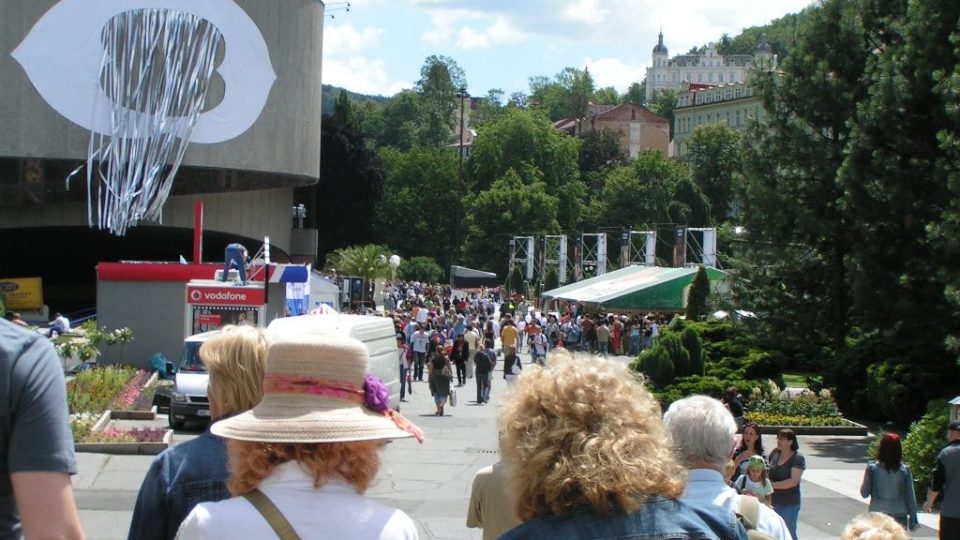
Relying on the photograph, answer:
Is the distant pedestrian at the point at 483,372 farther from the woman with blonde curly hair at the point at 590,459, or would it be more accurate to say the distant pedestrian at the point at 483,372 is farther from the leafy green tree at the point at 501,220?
the leafy green tree at the point at 501,220

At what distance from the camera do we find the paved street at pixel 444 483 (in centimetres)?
1384

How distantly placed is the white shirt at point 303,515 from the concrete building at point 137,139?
51.7 m

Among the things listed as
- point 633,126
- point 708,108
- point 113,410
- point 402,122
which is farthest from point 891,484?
point 402,122

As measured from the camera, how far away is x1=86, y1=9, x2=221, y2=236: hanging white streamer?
5278 centimetres

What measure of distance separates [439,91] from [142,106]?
10715 cm

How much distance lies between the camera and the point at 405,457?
19.8 m

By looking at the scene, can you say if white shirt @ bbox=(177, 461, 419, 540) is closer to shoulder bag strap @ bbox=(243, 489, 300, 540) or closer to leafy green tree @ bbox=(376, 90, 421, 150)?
shoulder bag strap @ bbox=(243, 489, 300, 540)

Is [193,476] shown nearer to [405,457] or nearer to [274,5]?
[405,457]

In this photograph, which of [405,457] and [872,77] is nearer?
[405,457]

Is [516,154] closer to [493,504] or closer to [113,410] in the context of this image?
[113,410]

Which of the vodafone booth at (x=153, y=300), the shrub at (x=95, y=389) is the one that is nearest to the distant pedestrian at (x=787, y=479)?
the shrub at (x=95, y=389)

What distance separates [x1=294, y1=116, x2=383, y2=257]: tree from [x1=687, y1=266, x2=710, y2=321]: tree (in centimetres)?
4730

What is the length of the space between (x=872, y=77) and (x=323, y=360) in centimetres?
2451

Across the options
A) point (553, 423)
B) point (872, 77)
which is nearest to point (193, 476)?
point (553, 423)
